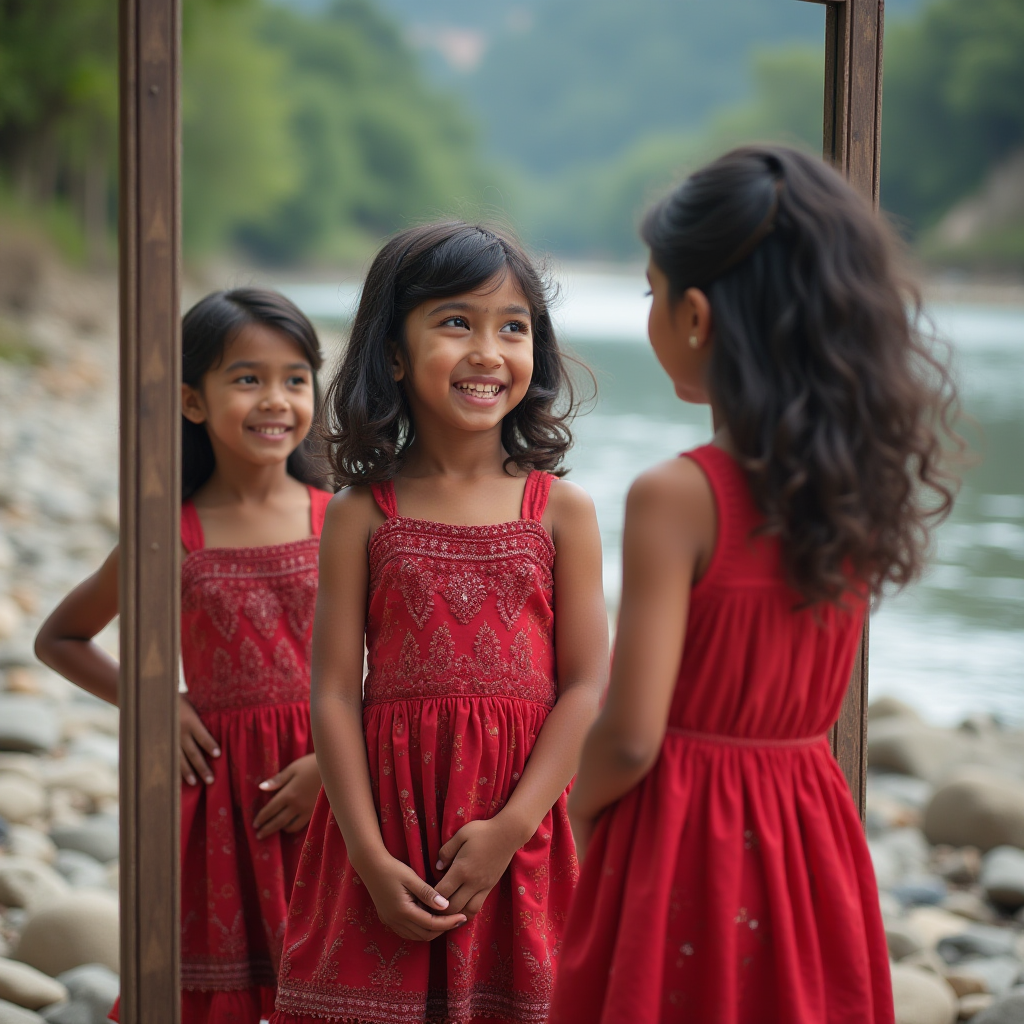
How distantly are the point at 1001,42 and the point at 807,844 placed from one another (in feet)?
150

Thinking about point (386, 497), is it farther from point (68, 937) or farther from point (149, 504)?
point (68, 937)

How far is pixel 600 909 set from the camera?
1345 mm

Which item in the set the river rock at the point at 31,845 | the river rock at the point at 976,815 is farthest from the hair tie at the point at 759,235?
the river rock at the point at 976,815

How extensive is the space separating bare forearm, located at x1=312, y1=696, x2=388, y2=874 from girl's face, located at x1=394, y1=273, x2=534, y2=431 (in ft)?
1.36

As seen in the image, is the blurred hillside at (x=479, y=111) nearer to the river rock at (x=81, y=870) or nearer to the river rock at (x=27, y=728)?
the river rock at (x=27, y=728)

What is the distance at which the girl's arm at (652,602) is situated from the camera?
1266mm

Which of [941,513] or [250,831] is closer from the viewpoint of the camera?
[941,513]

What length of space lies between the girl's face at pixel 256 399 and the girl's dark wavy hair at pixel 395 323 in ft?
0.80

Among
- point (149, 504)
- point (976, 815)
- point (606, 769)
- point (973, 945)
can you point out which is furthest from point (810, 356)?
point (976, 815)

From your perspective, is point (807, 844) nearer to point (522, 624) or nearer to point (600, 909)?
point (600, 909)

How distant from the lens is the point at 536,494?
1798mm

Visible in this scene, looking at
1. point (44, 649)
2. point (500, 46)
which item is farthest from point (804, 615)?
point (500, 46)

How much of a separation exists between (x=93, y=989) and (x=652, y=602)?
1842mm

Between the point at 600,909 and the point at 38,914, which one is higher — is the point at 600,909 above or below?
above
